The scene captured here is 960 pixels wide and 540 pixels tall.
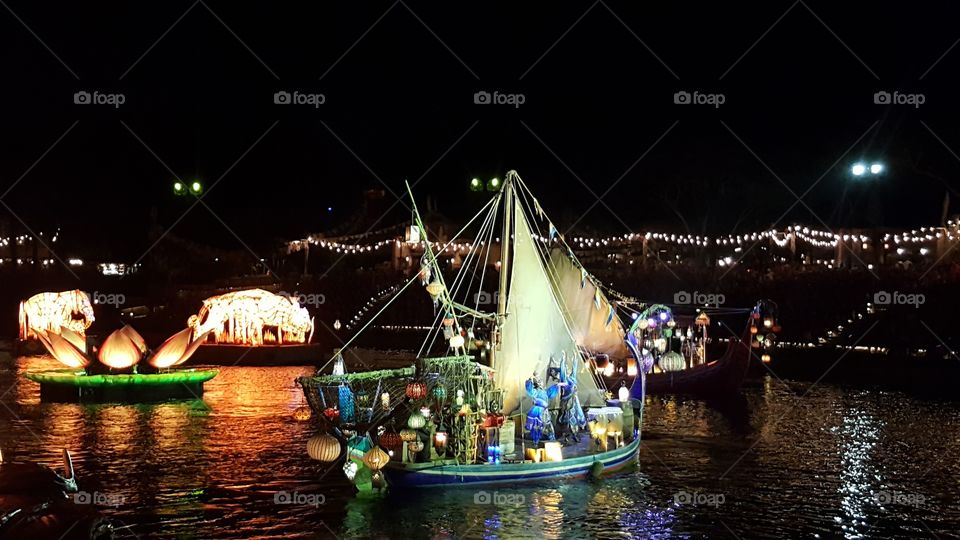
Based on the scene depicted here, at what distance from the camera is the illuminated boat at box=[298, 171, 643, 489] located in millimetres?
17328

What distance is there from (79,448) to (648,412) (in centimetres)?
1573

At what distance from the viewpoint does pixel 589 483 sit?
18859 mm

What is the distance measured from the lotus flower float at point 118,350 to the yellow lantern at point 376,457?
50.9ft

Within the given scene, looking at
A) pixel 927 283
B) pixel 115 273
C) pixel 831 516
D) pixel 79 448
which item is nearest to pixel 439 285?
pixel 831 516
